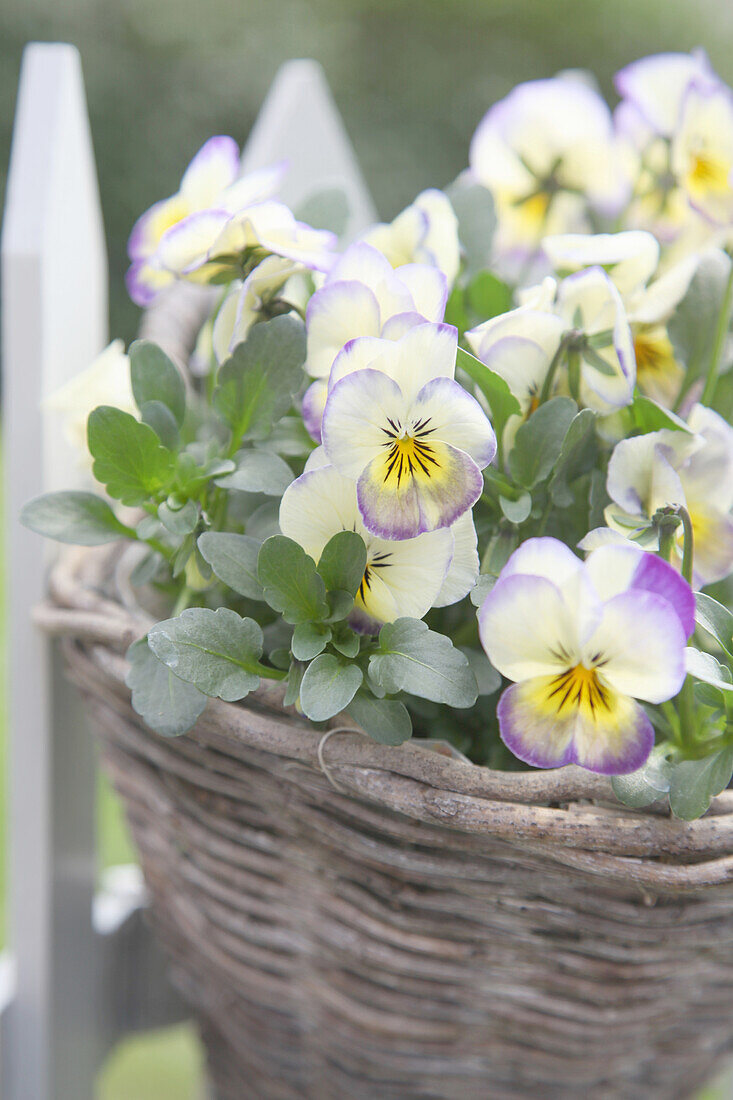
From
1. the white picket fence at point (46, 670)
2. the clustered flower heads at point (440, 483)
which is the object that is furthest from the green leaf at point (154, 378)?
the white picket fence at point (46, 670)

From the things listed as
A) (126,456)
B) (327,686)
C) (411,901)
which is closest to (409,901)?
(411,901)

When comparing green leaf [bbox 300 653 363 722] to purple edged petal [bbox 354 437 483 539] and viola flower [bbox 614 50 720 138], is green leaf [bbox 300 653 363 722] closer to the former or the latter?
purple edged petal [bbox 354 437 483 539]

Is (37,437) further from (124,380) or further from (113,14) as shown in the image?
(113,14)

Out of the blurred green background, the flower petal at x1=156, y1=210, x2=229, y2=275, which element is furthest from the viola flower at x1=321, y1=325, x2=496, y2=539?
the blurred green background

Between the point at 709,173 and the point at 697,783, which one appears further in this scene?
the point at 709,173

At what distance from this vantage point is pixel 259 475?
0.36 metres

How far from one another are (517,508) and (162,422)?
15 centimetres

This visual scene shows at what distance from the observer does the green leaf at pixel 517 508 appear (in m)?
0.34

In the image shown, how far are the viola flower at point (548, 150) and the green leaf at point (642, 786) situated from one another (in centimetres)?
33

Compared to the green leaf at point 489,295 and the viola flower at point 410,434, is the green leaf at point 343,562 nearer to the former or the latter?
the viola flower at point 410,434

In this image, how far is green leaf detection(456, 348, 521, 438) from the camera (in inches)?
12.8

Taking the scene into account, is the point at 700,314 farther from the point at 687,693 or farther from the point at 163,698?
the point at 163,698

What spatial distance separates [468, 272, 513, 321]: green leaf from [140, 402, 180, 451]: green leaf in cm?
15

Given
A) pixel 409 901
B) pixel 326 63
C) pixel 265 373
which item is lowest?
pixel 409 901
